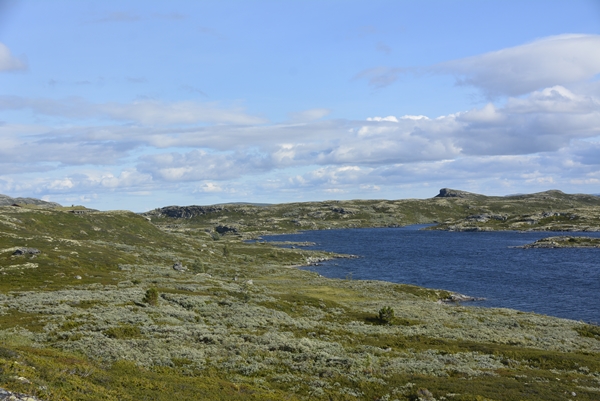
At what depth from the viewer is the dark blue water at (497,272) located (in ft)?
276

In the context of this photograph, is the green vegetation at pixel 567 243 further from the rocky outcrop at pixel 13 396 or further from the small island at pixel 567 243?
the rocky outcrop at pixel 13 396

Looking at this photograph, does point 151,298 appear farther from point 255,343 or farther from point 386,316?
point 386,316

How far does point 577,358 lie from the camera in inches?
1532

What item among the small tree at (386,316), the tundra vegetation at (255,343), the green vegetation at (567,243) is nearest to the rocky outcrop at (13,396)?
the tundra vegetation at (255,343)

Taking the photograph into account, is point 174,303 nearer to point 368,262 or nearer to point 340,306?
point 340,306

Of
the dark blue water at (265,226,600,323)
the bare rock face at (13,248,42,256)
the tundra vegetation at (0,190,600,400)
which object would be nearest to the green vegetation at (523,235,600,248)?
the dark blue water at (265,226,600,323)

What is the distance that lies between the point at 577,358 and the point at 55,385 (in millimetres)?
42475

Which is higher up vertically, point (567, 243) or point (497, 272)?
point (567, 243)

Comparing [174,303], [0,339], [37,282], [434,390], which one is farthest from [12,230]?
[434,390]

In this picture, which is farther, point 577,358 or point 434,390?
point 577,358

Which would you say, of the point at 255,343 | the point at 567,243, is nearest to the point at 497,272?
the point at 567,243

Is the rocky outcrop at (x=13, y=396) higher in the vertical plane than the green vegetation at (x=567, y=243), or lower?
higher

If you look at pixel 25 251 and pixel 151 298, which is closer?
pixel 151 298

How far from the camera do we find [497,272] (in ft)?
390
